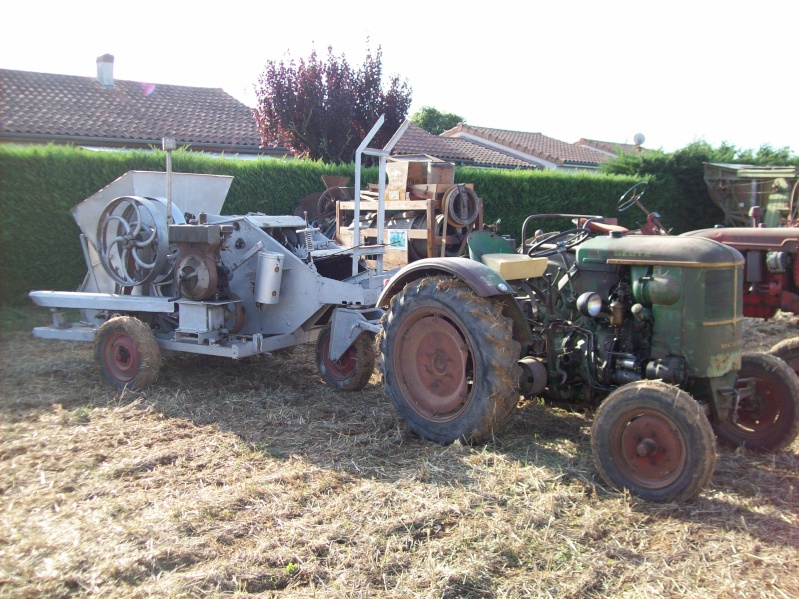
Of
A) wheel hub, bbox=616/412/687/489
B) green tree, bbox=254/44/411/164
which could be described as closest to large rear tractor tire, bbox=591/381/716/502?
wheel hub, bbox=616/412/687/489

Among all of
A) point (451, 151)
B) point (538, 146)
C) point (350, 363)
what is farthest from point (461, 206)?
point (538, 146)

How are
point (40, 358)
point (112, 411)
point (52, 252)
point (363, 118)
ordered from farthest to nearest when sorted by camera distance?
point (363, 118), point (52, 252), point (40, 358), point (112, 411)

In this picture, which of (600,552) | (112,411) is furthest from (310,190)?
(600,552)

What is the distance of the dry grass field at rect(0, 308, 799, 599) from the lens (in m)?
2.63

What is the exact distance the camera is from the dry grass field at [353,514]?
2627 mm

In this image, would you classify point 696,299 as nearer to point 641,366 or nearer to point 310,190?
point 641,366

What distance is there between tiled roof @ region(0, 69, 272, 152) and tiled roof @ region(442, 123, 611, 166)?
1329cm

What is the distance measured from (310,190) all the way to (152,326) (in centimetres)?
576

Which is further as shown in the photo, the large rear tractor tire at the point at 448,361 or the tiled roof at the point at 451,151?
the tiled roof at the point at 451,151

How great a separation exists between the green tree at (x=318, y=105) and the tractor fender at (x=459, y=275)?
40.2 ft

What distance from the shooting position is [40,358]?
670 centimetres

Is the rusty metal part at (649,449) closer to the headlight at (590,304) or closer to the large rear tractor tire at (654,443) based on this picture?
the large rear tractor tire at (654,443)

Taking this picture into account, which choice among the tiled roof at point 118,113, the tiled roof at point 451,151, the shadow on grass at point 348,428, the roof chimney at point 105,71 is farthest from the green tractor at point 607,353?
the roof chimney at point 105,71

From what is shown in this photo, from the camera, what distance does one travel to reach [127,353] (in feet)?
18.5
